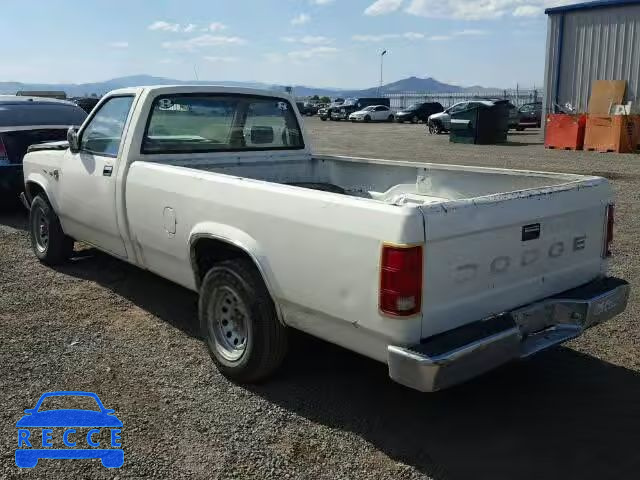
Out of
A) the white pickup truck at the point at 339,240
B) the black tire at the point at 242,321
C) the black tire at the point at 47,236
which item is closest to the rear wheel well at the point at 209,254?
the white pickup truck at the point at 339,240

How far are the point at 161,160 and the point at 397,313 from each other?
2763 mm

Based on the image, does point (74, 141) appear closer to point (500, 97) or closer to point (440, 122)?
point (440, 122)

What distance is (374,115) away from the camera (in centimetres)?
4559

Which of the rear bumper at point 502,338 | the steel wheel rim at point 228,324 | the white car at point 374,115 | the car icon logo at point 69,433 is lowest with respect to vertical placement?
the car icon logo at point 69,433

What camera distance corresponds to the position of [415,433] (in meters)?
3.53

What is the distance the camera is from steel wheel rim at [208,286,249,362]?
402 centimetres

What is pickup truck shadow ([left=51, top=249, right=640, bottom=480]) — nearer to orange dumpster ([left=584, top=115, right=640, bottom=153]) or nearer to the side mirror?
the side mirror

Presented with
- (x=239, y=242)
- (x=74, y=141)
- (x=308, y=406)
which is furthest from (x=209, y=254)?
(x=74, y=141)

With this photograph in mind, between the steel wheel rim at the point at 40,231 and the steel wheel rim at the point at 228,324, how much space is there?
3.18 meters

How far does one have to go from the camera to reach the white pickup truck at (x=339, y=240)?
3041 millimetres

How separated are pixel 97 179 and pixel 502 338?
351cm

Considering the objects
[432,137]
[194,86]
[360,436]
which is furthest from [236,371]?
[432,137]

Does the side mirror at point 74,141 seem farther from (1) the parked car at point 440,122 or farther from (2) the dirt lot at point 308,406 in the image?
(1) the parked car at point 440,122

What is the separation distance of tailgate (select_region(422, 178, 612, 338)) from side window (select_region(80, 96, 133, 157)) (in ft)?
10.1
